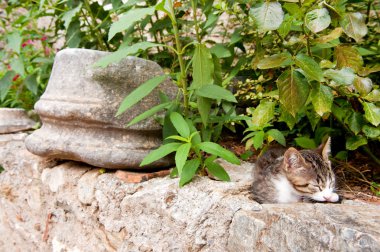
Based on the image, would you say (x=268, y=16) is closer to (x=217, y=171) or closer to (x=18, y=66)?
(x=217, y=171)

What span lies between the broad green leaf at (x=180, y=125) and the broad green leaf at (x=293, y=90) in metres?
0.47

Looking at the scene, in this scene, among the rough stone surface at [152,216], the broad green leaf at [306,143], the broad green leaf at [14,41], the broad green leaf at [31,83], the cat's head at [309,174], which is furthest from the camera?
the broad green leaf at [31,83]

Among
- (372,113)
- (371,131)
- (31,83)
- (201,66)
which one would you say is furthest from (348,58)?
(31,83)

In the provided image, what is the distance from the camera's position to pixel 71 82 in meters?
1.93

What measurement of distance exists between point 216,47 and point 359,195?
3.06 ft

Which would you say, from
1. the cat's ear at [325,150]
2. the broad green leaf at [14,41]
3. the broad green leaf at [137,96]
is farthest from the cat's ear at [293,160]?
the broad green leaf at [14,41]

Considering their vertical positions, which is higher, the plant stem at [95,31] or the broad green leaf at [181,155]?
the plant stem at [95,31]

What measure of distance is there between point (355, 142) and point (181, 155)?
0.76 metres

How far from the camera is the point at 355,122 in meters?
1.58

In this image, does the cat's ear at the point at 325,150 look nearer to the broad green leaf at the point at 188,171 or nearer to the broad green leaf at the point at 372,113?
the broad green leaf at the point at 372,113

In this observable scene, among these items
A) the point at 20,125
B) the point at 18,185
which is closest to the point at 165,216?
the point at 18,185

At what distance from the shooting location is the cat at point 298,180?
150 cm

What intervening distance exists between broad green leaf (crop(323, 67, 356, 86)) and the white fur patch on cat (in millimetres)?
470

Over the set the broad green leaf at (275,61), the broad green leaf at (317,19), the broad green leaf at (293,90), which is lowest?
the broad green leaf at (293,90)
